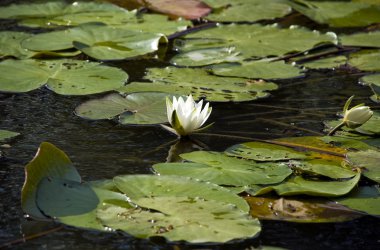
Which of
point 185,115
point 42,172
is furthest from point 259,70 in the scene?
point 42,172

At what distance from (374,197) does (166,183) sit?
480 millimetres

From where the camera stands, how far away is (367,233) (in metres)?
1.60

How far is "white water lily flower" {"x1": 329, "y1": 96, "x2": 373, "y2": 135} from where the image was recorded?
6.70ft

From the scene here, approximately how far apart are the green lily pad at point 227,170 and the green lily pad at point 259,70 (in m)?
0.81

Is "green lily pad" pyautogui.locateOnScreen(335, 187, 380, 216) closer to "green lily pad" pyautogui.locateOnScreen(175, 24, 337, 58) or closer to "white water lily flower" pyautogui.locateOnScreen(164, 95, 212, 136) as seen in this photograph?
"white water lily flower" pyautogui.locateOnScreen(164, 95, 212, 136)

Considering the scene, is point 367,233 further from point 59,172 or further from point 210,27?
point 210,27

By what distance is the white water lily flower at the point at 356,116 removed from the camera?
204 centimetres

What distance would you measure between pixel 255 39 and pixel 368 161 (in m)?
1.28

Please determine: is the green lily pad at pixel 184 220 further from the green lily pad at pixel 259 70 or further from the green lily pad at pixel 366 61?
the green lily pad at pixel 366 61

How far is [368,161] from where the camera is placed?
1.90m

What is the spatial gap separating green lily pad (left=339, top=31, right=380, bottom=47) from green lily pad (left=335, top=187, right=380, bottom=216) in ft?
4.58

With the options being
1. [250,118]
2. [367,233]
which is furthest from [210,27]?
[367,233]

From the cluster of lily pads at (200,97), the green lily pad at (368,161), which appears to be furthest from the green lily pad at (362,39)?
the green lily pad at (368,161)

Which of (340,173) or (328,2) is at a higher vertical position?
(328,2)
